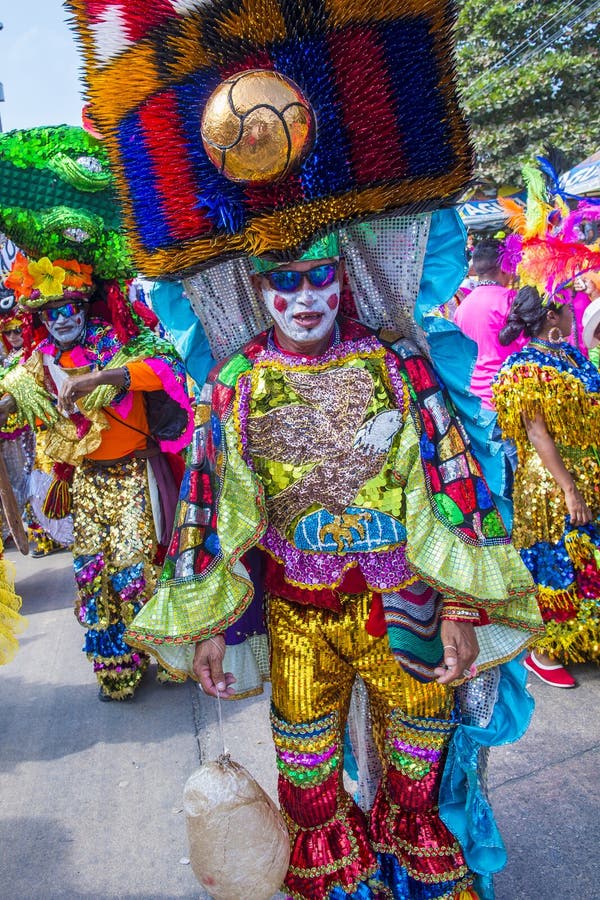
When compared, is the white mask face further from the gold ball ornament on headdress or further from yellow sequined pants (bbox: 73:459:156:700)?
yellow sequined pants (bbox: 73:459:156:700)

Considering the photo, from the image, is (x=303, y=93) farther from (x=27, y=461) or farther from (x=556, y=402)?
(x=27, y=461)

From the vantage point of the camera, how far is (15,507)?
11.2 ft

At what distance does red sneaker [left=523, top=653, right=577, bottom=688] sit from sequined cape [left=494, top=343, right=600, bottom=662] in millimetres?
68

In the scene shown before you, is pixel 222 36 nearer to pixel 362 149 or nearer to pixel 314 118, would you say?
pixel 314 118

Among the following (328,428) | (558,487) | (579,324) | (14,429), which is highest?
(328,428)

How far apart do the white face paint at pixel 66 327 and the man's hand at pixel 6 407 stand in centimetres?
39

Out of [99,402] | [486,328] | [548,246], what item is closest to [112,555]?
[99,402]

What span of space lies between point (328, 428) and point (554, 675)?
230cm

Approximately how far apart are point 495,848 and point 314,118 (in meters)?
1.96

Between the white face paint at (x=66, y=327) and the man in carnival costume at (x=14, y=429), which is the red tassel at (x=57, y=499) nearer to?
the man in carnival costume at (x=14, y=429)

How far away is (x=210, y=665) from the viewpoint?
2.14m

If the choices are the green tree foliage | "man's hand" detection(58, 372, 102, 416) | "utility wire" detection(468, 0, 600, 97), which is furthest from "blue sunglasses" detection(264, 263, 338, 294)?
"utility wire" detection(468, 0, 600, 97)

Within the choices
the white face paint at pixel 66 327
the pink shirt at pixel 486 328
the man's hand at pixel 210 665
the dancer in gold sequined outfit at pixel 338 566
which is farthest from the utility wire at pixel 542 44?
the man's hand at pixel 210 665

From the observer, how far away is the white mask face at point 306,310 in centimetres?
199
